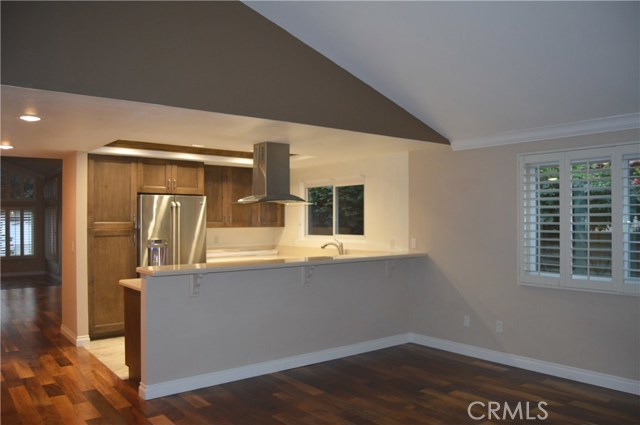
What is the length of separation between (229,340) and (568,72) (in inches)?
131

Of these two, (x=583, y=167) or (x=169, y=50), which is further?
(x=583, y=167)

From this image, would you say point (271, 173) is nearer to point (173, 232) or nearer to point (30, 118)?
point (173, 232)

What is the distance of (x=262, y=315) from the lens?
4527 mm

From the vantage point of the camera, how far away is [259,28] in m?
3.71

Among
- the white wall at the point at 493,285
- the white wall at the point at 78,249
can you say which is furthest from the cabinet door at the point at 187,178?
the white wall at the point at 493,285

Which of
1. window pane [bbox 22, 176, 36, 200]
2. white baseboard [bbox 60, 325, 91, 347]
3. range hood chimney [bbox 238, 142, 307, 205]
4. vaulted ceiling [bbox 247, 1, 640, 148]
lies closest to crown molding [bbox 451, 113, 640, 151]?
vaulted ceiling [bbox 247, 1, 640, 148]

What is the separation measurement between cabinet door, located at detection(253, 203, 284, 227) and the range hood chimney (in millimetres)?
2280

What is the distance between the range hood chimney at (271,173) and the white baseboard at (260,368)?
4.99 feet

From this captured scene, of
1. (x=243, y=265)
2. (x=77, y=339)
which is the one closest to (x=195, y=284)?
(x=243, y=265)

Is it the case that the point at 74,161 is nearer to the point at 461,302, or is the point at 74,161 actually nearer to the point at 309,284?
the point at 309,284

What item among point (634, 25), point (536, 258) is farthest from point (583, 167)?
point (634, 25)

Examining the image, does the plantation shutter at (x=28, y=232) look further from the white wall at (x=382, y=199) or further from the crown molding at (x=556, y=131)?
the crown molding at (x=556, y=131)

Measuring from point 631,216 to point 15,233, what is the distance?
12822 millimetres

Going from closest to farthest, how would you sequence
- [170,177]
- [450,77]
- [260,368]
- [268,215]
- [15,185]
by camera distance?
[450,77]
[260,368]
[170,177]
[268,215]
[15,185]
